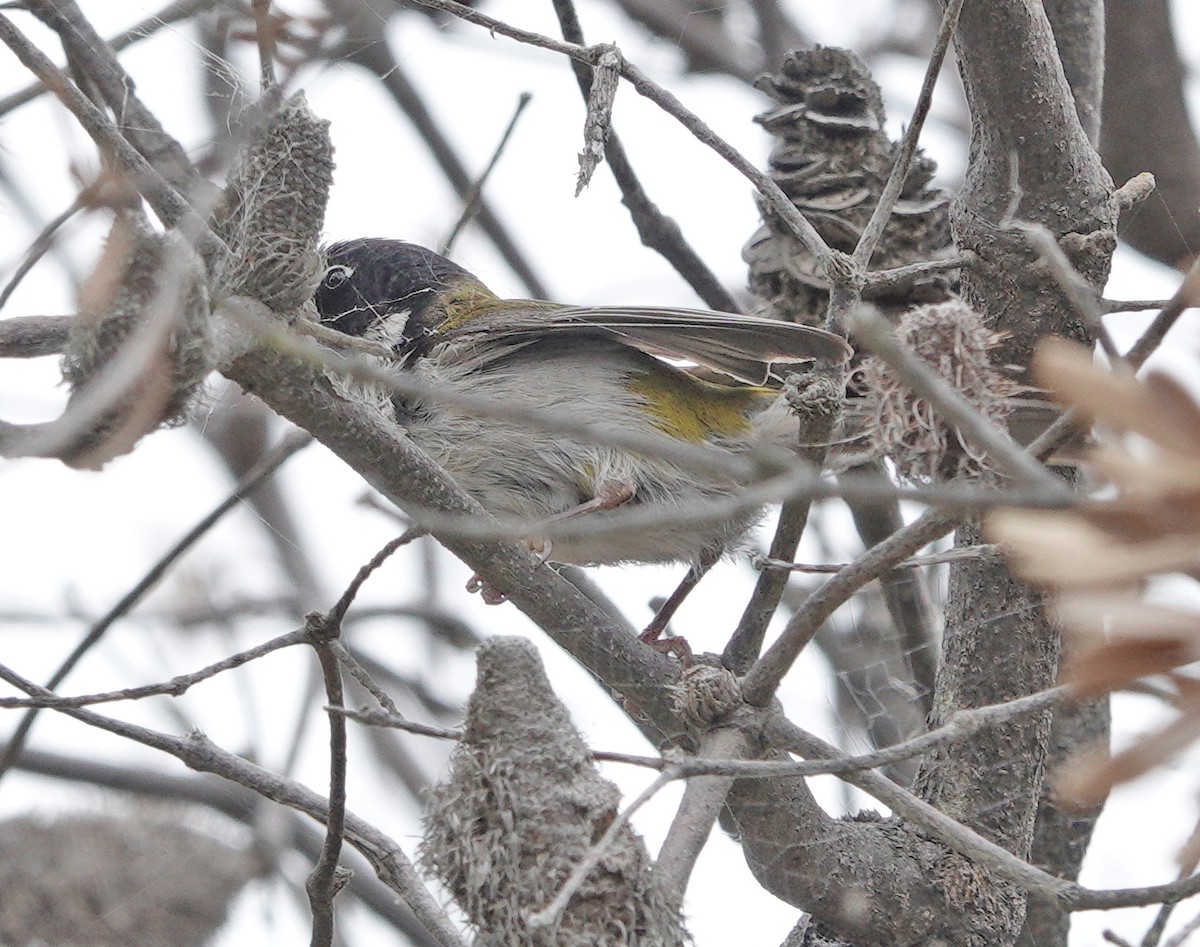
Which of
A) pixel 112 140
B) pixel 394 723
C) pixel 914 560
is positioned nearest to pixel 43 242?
pixel 112 140

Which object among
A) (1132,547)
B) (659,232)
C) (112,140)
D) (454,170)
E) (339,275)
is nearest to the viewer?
(1132,547)

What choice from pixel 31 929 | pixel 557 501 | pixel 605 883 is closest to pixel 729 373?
pixel 557 501

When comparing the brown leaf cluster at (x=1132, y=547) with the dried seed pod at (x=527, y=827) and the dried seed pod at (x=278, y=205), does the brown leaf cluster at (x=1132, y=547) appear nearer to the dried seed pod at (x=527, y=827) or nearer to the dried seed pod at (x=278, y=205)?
the dried seed pod at (x=527, y=827)

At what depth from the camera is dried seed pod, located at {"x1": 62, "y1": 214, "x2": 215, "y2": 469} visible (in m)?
1.36

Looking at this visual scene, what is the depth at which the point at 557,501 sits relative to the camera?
3.29 metres

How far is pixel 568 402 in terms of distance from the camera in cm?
332

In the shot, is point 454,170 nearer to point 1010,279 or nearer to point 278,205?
point 1010,279

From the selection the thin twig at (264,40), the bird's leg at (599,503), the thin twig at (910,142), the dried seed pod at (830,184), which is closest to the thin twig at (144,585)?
the bird's leg at (599,503)

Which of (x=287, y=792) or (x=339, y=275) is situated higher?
(x=339, y=275)

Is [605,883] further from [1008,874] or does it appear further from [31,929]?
[31,929]

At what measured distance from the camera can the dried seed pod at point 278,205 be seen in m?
1.98

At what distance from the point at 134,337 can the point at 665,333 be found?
167 centimetres

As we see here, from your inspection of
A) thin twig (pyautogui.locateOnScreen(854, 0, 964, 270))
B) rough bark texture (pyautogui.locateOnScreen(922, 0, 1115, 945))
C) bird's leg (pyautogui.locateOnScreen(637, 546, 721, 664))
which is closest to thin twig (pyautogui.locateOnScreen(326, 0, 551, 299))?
bird's leg (pyautogui.locateOnScreen(637, 546, 721, 664))

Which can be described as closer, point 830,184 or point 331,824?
point 331,824
